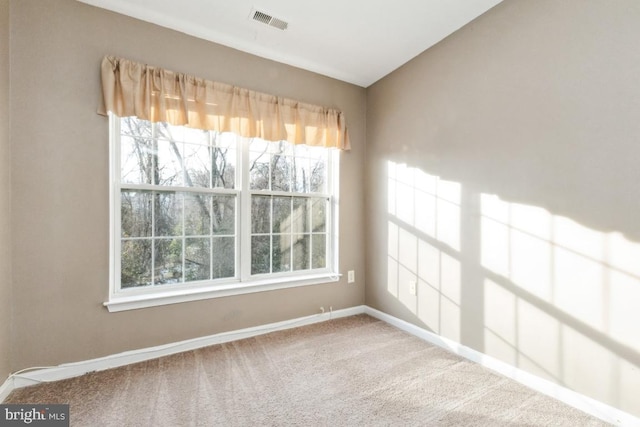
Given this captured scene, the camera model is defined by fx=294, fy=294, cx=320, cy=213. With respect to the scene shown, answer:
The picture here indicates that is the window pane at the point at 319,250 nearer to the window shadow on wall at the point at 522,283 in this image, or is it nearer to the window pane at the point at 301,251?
the window pane at the point at 301,251

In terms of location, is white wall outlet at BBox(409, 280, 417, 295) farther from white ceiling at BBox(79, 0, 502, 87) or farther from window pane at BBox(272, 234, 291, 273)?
white ceiling at BBox(79, 0, 502, 87)

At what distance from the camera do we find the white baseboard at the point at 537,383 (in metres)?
1.62

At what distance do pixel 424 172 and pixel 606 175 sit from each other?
1.24m

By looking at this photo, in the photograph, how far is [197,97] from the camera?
7.86 feet

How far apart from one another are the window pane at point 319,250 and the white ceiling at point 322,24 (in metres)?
1.78

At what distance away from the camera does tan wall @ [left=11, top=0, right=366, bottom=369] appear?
1918mm

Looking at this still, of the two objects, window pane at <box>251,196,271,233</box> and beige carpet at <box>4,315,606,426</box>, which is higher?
window pane at <box>251,196,271,233</box>

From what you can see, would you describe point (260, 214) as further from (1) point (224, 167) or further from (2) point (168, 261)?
(2) point (168, 261)

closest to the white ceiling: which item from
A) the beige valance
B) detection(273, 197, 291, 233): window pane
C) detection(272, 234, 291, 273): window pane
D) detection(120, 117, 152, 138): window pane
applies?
the beige valance

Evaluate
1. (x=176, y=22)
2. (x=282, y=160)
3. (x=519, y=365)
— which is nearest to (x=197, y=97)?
(x=176, y=22)

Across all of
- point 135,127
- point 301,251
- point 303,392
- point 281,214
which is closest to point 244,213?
point 281,214

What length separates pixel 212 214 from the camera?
261 cm

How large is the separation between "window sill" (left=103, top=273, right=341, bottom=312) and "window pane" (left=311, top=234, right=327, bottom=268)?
125 mm

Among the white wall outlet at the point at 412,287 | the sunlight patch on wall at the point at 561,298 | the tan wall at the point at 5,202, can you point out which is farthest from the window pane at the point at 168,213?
the sunlight patch on wall at the point at 561,298
